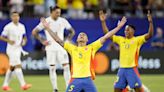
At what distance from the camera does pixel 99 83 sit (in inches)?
887

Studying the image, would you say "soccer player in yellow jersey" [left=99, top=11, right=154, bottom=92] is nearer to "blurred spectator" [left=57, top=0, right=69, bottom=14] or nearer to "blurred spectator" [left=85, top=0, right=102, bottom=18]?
"blurred spectator" [left=57, top=0, right=69, bottom=14]

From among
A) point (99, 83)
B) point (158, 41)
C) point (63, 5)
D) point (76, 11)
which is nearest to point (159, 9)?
point (158, 41)

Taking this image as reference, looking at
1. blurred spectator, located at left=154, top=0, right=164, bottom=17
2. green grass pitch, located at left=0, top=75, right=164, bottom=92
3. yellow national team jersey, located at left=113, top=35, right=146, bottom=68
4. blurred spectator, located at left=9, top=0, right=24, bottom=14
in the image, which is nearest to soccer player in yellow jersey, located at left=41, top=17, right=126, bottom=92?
yellow national team jersey, located at left=113, top=35, right=146, bottom=68

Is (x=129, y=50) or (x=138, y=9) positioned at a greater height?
(x=138, y=9)

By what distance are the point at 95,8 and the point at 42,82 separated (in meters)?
7.70

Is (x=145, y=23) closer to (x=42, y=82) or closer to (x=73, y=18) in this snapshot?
(x=73, y=18)

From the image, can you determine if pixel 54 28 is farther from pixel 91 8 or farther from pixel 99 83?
pixel 91 8

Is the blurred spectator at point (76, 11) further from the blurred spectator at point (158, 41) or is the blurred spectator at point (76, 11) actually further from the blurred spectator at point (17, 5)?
the blurred spectator at point (158, 41)

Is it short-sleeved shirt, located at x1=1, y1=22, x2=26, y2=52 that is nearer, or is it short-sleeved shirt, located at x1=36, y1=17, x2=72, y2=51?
short-sleeved shirt, located at x1=36, y1=17, x2=72, y2=51

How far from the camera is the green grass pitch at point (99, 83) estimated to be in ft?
65.5

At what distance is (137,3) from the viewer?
30.4 meters

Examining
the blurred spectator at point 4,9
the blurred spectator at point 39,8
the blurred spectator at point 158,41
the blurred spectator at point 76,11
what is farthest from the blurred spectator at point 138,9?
the blurred spectator at point 4,9

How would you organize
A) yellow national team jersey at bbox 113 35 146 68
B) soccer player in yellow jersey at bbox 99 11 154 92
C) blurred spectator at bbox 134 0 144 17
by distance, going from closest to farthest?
soccer player in yellow jersey at bbox 99 11 154 92 → yellow national team jersey at bbox 113 35 146 68 → blurred spectator at bbox 134 0 144 17

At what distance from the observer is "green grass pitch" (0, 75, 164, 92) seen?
19953 mm
